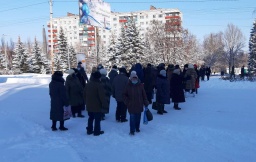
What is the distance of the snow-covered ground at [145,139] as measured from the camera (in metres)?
5.43

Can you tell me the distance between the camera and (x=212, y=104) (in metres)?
11.4

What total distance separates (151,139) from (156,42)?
31.9m

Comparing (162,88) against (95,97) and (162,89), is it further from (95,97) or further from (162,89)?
(95,97)

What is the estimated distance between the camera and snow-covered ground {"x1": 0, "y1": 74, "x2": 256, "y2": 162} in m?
5.43

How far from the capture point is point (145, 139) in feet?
21.6

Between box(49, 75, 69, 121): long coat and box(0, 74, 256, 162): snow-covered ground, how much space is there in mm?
588

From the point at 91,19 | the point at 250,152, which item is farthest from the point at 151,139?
the point at 91,19

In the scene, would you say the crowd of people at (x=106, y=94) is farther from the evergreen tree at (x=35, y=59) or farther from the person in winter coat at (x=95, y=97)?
the evergreen tree at (x=35, y=59)

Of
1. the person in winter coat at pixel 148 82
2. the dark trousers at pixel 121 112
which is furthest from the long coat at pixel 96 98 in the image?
the person in winter coat at pixel 148 82

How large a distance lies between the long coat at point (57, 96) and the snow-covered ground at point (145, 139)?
59 centimetres

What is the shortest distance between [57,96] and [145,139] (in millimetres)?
2756

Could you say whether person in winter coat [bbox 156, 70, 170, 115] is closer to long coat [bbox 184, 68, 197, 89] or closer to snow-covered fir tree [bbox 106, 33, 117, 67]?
long coat [bbox 184, 68, 197, 89]

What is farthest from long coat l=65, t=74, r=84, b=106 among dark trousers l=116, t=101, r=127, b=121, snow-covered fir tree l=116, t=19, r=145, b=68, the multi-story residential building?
the multi-story residential building

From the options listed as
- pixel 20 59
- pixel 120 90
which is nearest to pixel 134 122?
pixel 120 90
